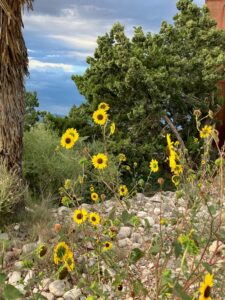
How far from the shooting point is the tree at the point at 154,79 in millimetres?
8109

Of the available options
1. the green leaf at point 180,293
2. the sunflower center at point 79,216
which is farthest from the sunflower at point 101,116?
the green leaf at point 180,293

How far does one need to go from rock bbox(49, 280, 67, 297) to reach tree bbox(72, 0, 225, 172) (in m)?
3.82

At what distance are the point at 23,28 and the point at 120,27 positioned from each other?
351 centimetres

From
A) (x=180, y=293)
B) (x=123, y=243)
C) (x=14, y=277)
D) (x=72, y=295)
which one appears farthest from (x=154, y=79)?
(x=180, y=293)

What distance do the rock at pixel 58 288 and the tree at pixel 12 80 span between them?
1.71 meters

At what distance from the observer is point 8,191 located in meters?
5.32

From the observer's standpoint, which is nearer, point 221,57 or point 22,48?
point 22,48

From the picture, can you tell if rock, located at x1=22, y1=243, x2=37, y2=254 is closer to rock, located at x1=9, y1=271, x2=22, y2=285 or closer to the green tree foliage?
rock, located at x1=9, y1=271, x2=22, y2=285

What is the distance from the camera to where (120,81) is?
829cm

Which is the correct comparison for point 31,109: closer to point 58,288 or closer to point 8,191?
point 8,191

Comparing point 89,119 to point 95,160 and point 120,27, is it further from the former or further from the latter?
point 95,160

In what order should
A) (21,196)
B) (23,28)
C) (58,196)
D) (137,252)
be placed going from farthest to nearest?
1. (58,196)
2. (21,196)
3. (23,28)
4. (137,252)

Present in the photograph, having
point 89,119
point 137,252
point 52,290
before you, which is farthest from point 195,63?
point 137,252

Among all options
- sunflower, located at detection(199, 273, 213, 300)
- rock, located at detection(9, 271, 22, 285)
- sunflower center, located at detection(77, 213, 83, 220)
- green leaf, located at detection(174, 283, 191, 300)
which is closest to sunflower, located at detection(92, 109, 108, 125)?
sunflower center, located at detection(77, 213, 83, 220)
